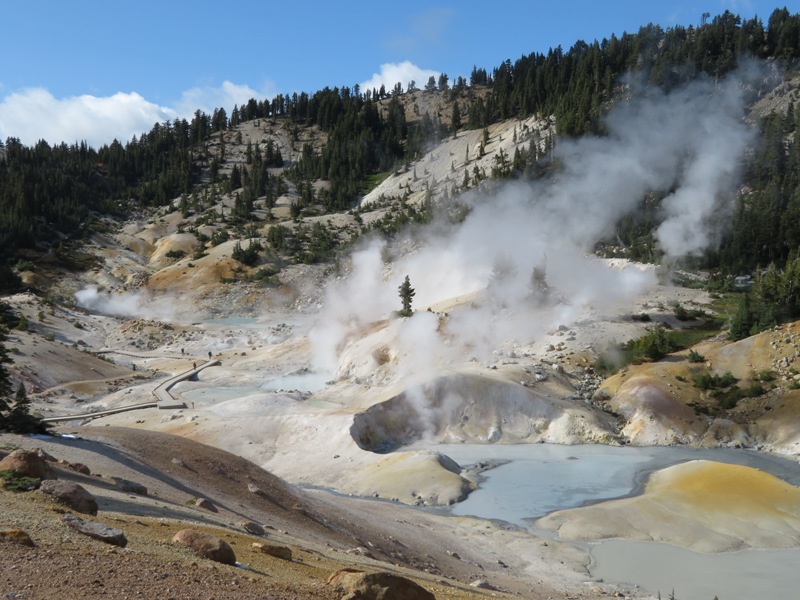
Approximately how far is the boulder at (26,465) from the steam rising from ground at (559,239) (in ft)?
99.9

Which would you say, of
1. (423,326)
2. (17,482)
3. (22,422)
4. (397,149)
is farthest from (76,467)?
(397,149)

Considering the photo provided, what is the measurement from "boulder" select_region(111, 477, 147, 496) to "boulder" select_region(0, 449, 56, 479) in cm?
259

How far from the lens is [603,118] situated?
320 ft

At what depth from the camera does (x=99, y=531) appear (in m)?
9.80

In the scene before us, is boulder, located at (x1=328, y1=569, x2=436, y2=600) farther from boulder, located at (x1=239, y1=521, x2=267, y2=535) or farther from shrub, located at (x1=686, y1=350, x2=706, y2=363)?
shrub, located at (x1=686, y1=350, x2=706, y2=363)

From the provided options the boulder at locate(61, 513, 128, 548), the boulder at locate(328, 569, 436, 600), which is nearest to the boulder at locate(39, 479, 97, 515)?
the boulder at locate(61, 513, 128, 548)

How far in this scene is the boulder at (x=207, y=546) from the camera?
33.3 ft

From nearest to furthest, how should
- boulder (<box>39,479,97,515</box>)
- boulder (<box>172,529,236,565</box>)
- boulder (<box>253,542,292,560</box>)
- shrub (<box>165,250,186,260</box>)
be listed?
boulder (<box>172,529,236,565</box>)
boulder (<box>39,479,97,515</box>)
boulder (<box>253,542,292,560</box>)
shrub (<box>165,250,186,260</box>)

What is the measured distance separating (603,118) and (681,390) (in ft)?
225

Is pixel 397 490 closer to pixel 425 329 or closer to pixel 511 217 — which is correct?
pixel 425 329

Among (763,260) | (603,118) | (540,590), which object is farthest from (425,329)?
(603,118)

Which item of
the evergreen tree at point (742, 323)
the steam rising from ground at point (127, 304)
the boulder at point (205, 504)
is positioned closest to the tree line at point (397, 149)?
the steam rising from ground at point (127, 304)

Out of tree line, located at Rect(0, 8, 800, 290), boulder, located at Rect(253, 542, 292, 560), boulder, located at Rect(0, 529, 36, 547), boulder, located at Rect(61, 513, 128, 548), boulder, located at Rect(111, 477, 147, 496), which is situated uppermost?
tree line, located at Rect(0, 8, 800, 290)

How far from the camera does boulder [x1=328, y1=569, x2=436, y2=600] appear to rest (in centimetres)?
895
